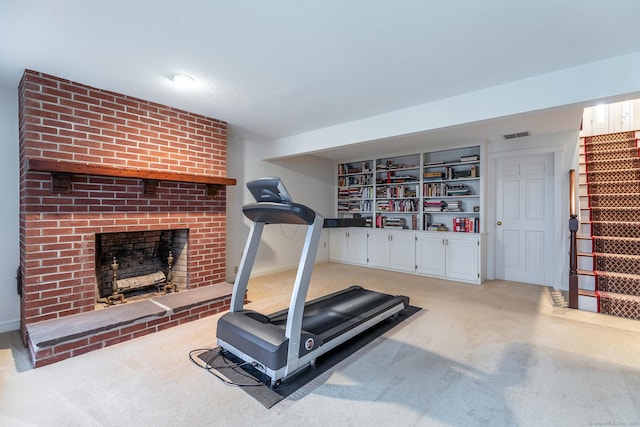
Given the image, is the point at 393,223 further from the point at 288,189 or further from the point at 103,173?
the point at 103,173

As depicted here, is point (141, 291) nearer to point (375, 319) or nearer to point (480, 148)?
point (375, 319)

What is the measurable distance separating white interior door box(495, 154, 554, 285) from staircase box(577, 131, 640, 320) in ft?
1.45

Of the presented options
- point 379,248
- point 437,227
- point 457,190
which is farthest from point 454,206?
point 379,248

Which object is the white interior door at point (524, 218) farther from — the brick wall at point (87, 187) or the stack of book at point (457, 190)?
the brick wall at point (87, 187)

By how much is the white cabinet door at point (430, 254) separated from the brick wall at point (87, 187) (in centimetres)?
337

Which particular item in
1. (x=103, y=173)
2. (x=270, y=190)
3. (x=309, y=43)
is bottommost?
(x=270, y=190)

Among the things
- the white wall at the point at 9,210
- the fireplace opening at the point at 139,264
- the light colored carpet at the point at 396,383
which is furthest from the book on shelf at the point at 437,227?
the white wall at the point at 9,210

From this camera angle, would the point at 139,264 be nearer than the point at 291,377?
No

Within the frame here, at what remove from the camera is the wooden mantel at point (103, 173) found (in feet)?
7.81

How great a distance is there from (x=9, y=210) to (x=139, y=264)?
1.22 meters

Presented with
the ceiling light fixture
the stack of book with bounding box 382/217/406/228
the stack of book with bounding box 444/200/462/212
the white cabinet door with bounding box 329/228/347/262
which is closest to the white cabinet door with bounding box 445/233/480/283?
the stack of book with bounding box 444/200/462/212

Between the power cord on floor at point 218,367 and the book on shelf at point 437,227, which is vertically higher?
the book on shelf at point 437,227

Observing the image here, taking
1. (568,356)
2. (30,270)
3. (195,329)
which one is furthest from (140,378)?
(568,356)

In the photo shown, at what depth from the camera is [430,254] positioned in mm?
4883
